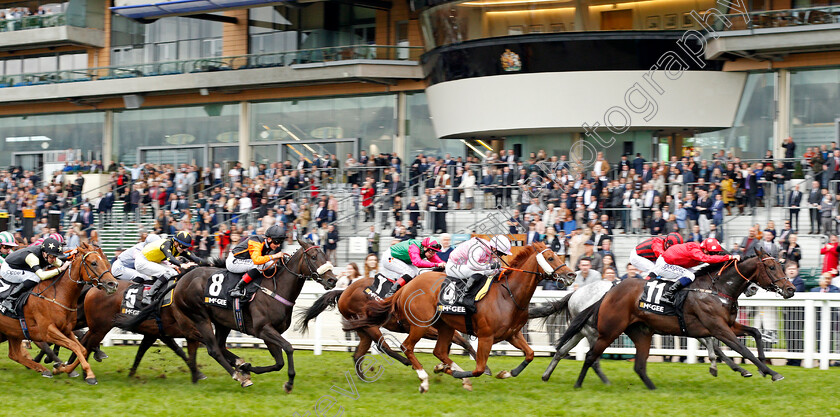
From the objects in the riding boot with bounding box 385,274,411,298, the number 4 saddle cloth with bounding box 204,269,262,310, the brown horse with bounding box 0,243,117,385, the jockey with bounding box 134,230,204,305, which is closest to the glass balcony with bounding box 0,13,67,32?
the jockey with bounding box 134,230,204,305

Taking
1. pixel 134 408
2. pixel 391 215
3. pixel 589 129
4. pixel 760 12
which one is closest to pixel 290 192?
pixel 391 215

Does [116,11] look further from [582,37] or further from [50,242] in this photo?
[50,242]

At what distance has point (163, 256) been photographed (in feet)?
34.9

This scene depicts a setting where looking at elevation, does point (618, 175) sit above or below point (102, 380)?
above

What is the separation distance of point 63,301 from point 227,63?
1698cm

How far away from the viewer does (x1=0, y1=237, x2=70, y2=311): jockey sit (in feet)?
31.9

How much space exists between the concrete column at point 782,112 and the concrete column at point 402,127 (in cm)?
900

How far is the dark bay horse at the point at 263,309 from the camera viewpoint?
355 inches

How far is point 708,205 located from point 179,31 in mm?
17991

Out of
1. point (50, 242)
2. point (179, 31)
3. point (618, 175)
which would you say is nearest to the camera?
point (50, 242)

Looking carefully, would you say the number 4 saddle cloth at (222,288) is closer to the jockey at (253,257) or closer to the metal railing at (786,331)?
the jockey at (253,257)

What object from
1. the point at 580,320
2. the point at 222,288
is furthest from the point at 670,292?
the point at 222,288

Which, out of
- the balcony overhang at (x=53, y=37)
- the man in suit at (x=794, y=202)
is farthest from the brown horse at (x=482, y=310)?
the balcony overhang at (x=53, y=37)

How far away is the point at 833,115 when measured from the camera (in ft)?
63.0
